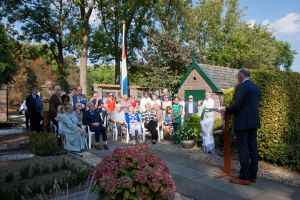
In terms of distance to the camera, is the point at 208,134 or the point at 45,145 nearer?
the point at 45,145

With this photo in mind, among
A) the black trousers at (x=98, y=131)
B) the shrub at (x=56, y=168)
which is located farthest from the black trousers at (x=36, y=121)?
the shrub at (x=56, y=168)

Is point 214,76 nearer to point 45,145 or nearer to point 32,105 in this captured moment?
point 32,105

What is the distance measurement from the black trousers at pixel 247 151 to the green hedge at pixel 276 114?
68.3 inches

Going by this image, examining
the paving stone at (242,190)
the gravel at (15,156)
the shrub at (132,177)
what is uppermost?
the shrub at (132,177)

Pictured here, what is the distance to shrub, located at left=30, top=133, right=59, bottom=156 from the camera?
26.6ft

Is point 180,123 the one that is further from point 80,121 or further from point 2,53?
point 2,53

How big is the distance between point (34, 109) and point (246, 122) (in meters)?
8.91

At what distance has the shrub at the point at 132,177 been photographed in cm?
344

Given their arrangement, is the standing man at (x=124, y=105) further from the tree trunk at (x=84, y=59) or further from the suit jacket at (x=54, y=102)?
the tree trunk at (x=84, y=59)

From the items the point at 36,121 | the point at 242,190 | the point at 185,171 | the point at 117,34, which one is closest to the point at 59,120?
the point at 36,121

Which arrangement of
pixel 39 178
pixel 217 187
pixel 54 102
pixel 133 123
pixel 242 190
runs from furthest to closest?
pixel 133 123, pixel 54 102, pixel 39 178, pixel 217 187, pixel 242 190

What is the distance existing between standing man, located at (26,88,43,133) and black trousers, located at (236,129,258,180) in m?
8.68

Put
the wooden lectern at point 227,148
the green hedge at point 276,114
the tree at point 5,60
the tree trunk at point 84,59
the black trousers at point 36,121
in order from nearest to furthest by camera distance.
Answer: the wooden lectern at point 227,148, the green hedge at point 276,114, the tree at point 5,60, the black trousers at point 36,121, the tree trunk at point 84,59

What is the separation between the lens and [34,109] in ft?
38.9
